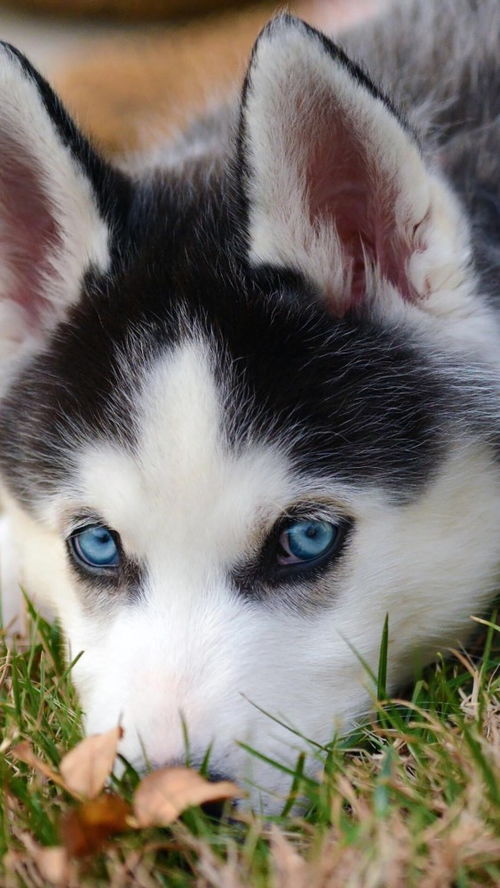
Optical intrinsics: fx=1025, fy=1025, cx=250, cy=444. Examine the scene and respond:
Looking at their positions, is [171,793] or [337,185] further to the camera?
[337,185]

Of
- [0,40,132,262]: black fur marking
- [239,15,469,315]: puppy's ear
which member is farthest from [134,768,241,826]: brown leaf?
[0,40,132,262]: black fur marking

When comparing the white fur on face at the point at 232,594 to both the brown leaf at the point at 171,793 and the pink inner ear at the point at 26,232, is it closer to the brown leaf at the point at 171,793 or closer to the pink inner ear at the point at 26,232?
the brown leaf at the point at 171,793

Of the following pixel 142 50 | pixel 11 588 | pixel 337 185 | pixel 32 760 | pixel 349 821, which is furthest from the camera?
pixel 142 50

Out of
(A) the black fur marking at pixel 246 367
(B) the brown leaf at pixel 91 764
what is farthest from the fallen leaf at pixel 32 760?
(A) the black fur marking at pixel 246 367

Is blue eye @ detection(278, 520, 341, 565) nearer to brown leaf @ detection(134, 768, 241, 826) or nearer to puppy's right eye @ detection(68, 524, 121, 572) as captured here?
puppy's right eye @ detection(68, 524, 121, 572)

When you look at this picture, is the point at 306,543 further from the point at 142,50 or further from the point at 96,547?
the point at 142,50

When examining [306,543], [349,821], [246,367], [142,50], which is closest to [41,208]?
[246,367]

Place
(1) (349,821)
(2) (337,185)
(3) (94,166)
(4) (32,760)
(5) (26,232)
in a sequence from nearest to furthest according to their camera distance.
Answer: (1) (349,821), (4) (32,760), (2) (337,185), (3) (94,166), (5) (26,232)

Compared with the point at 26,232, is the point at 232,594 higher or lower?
lower
